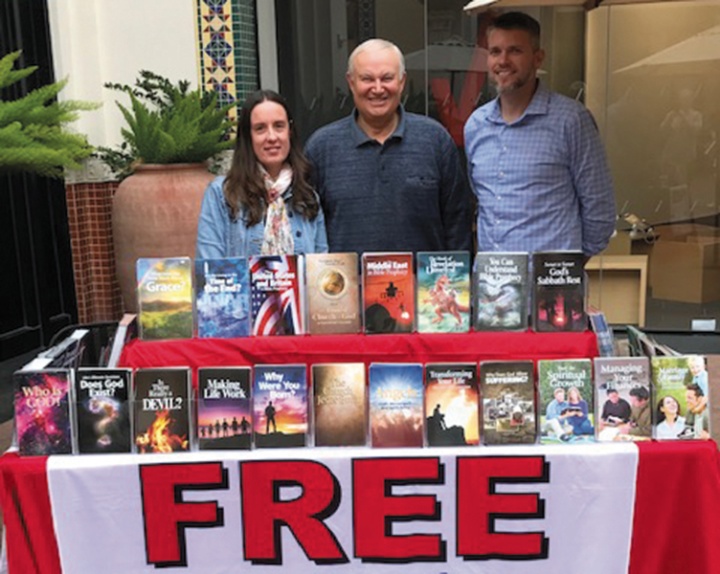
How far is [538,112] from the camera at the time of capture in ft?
9.14

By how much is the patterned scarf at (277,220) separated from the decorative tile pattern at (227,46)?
3.17 meters

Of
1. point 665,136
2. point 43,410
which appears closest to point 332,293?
point 43,410

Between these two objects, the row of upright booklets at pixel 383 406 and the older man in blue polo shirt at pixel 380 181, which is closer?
the row of upright booklets at pixel 383 406

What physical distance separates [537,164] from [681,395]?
1054mm

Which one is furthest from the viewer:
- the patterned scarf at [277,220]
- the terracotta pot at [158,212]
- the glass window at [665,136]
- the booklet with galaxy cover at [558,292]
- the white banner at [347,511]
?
the glass window at [665,136]

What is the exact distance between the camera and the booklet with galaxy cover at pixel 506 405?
2.01m


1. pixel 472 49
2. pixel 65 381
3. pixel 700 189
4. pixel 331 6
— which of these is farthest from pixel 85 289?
pixel 700 189

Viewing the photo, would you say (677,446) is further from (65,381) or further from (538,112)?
(65,381)

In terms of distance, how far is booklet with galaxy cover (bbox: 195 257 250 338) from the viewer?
2232mm

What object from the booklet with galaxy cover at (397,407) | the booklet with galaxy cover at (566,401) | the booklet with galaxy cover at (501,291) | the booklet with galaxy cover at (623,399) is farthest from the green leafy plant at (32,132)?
the booklet with galaxy cover at (623,399)

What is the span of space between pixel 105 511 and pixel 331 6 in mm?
4582

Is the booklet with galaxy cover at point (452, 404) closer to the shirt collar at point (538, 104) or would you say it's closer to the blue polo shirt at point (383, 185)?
the blue polo shirt at point (383, 185)

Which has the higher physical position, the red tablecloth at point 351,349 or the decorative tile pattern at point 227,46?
the decorative tile pattern at point 227,46

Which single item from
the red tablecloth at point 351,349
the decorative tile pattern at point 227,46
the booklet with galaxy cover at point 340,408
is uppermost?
the decorative tile pattern at point 227,46
